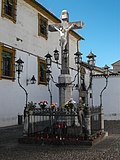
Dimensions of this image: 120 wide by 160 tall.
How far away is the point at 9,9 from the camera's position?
15188 mm

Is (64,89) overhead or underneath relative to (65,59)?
underneath

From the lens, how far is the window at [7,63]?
1438 centimetres

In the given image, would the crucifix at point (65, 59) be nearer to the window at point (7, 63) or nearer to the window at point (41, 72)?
the window at point (7, 63)

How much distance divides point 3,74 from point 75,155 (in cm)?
851

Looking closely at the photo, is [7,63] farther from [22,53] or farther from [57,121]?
[57,121]

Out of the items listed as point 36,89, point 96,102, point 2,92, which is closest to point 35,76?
point 36,89

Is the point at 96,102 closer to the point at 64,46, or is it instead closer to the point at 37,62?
the point at 37,62

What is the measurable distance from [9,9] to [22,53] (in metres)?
2.63

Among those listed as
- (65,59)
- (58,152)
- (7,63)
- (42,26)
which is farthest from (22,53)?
(58,152)

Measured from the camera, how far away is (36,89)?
17.9 meters

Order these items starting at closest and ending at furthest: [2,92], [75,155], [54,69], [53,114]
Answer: [75,155] < [53,114] < [2,92] < [54,69]

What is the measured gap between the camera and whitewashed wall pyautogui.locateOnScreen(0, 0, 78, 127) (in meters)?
14.5

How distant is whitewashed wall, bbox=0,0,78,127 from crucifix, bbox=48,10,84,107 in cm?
416

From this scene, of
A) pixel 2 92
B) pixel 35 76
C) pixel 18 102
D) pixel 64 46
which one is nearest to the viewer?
pixel 64 46
